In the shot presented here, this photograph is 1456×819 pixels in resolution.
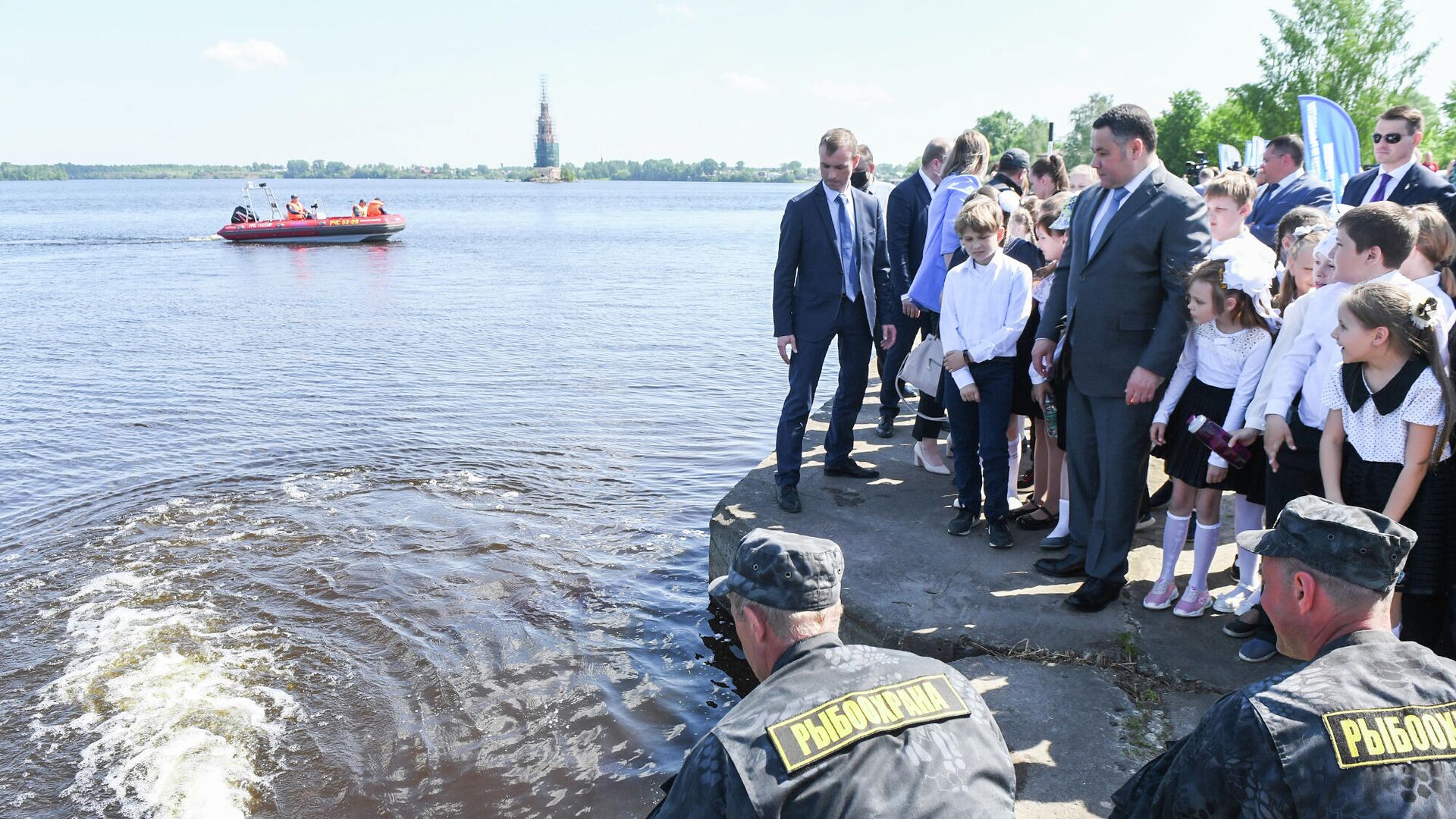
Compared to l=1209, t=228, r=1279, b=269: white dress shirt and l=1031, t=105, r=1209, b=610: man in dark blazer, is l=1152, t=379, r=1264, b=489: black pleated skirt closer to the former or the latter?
l=1031, t=105, r=1209, b=610: man in dark blazer

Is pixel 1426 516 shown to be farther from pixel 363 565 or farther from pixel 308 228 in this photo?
pixel 308 228

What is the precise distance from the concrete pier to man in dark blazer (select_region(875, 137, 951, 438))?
4.09 feet

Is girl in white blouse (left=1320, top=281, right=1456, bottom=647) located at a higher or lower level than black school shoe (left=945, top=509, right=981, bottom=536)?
higher

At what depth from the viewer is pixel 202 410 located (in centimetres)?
1121

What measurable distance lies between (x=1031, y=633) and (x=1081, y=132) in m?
93.9

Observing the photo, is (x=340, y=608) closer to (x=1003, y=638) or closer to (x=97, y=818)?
Result: (x=97, y=818)

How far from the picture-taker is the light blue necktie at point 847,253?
5.56 m

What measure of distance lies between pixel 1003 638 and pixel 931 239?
109 inches

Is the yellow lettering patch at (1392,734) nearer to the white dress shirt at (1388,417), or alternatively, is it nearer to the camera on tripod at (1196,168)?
the white dress shirt at (1388,417)

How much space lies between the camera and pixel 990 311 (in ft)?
16.3

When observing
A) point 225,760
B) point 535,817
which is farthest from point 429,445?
point 535,817

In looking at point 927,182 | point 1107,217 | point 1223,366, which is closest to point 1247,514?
point 1223,366

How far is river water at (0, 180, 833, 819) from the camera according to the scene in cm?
439

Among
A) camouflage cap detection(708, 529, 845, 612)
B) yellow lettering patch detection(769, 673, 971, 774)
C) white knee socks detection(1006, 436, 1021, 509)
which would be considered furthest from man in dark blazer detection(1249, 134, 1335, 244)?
yellow lettering patch detection(769, 673, 971, 774)
